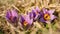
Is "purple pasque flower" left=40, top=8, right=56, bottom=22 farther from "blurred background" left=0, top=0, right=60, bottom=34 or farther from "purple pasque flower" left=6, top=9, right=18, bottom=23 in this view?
"purple pasque flower" left=6, top=9, right=18, bottom=23

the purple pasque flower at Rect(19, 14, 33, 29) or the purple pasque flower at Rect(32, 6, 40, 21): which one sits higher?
the purple pasque flower at Rect(32, 6, 40, 21)

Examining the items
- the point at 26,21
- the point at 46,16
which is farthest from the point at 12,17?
the point at 46,16

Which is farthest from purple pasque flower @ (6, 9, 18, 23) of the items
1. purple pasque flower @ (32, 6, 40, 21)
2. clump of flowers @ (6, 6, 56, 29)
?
purple pasque flower @ (32, 6, 40, 21)

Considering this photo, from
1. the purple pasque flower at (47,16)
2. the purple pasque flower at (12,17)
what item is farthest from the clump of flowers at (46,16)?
the purple pasque flower at (12,17)

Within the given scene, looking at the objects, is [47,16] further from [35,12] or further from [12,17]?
[12,17]

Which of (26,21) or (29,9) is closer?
(26,21)

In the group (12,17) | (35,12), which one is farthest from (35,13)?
(12,17)

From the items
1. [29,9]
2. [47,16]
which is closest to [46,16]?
[47,16]

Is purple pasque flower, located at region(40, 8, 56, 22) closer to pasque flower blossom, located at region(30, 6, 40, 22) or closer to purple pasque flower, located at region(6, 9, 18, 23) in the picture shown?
pasque flower blossom, located at region(30, 6, 40, 22)

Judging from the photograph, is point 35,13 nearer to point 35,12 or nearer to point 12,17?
point 35,12
